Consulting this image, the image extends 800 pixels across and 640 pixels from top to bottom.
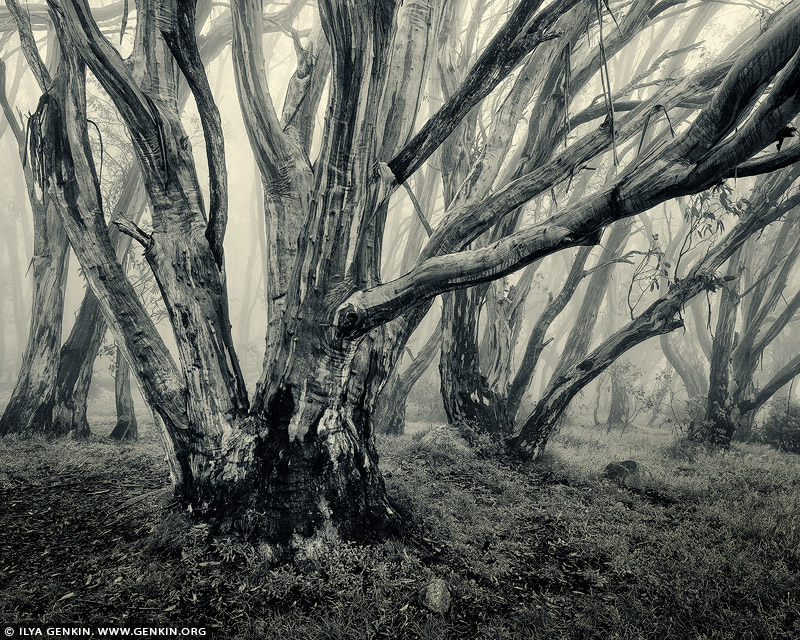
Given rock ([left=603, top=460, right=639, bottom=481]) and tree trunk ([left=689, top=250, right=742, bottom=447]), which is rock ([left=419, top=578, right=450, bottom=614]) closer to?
rock ([left=603, top=460, right=639, bottom=481])

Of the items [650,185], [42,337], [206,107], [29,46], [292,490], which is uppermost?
[29,46]

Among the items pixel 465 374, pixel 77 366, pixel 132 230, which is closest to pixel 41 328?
pixel 77 366

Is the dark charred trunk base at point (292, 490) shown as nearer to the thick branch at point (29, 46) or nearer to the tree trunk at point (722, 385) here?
the thick branch at point (29, 46)

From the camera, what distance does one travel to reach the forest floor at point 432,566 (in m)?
2.96

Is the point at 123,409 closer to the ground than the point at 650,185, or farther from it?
closer to the ground

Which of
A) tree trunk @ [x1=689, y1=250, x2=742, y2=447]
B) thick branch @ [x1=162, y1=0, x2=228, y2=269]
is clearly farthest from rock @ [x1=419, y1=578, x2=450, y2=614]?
tree trunk @ [x1=689, y1=250, x2=742, y2=447]

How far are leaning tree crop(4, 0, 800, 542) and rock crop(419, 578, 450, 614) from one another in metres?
0.69

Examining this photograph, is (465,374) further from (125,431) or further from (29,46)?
(29,46)

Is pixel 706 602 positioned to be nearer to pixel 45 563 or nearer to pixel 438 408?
pixel 45 563

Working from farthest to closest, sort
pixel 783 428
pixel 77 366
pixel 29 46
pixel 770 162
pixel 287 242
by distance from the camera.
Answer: pixel 783 428 → pixel 77 366 → pixel 29 46 → pixel 287 242 → pixel 770 162

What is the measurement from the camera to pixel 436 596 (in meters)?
3.21

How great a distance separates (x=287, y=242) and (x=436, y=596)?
310 cm

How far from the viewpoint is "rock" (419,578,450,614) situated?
315 cm

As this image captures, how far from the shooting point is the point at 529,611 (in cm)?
314
